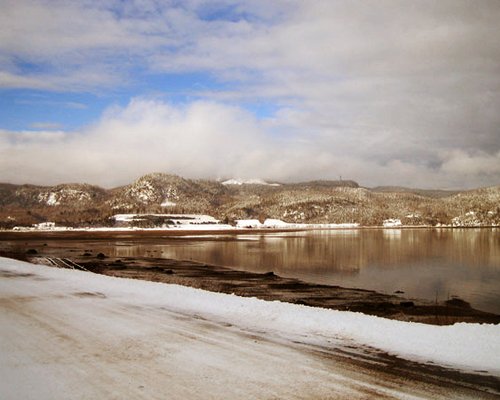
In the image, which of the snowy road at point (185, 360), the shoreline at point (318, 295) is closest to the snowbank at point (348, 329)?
the snowy road at point (185, 360)

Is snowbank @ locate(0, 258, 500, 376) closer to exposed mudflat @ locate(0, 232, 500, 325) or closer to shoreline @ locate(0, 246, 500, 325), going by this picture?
shoreline @ locate(0, 246, 500, 325)

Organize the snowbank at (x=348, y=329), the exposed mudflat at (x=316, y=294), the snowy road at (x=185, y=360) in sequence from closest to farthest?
the snowy road at (x=185, y=360) < the snowbank at (x=348, y=329) < the exposed mudflat at (x=316, y=294)

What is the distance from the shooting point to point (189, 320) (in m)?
15.8

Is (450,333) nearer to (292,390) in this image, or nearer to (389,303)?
(292,390)

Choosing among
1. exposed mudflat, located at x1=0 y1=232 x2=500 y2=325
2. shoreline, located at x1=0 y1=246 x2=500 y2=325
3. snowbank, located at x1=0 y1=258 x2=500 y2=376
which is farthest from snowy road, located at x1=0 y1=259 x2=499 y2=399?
exposed mudflat, located at x1=0 y1=232 x2=500 y2=325

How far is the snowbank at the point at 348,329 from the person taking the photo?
463 inches

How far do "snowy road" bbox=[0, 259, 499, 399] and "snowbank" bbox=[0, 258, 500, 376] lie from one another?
151mm

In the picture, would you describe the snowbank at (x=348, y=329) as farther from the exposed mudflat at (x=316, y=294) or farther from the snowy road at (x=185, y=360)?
the exposed mudflat at (x=316, y=294)

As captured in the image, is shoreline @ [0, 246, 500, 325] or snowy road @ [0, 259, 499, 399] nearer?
snowy road @ [0, 259, 499, 399]

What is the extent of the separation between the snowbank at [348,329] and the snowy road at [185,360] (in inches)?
5.9

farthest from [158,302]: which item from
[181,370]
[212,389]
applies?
[212,389]

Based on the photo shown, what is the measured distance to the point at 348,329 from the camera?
A: 563 inches

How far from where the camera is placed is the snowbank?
11.8 meters

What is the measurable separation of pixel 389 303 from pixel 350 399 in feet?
71.5
